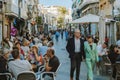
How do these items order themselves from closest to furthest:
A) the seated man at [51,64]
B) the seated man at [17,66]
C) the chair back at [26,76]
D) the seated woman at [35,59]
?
the chair back at [26,76] < the seated man at [17,66] < the seated man at [51,64] < the seated woman at [35,59]

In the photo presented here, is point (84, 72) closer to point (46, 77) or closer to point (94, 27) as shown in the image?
point (46, 77)

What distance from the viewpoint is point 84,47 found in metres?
15.0

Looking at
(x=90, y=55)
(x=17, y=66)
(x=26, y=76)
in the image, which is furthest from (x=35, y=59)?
(x=26, y=76)

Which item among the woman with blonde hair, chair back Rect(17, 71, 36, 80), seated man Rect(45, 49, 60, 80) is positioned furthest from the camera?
the woman with blonde hair

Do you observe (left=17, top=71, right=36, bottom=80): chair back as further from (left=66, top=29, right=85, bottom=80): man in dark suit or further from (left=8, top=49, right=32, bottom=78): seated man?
(left=66, top=29, right=85, bottom=80): man in dark suit

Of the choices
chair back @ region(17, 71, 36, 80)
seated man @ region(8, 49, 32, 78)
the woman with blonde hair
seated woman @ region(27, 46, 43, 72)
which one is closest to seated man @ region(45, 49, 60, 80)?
seated man @ region(8, 49, 32, 78)

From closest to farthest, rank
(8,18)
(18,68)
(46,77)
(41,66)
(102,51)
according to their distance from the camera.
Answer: (18,68) → (46,77) → (41,66) → (102,51) → (8,18)

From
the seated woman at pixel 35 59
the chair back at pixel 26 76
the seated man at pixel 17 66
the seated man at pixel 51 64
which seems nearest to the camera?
the chair back at pixel 26 76

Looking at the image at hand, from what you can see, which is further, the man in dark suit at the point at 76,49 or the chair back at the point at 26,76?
the man in dark suit at the point at 76,49

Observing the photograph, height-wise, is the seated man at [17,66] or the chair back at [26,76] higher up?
the seated man at [17,66]

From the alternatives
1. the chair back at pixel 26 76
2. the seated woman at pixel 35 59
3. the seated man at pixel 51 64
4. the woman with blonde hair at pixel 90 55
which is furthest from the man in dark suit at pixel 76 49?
the chair back at pixel 26 76

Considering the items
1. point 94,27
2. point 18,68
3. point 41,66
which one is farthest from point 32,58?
point 94,27

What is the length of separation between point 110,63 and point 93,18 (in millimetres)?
13822

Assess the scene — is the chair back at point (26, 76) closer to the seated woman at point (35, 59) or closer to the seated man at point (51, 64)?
the seated man at point (51, 64)
